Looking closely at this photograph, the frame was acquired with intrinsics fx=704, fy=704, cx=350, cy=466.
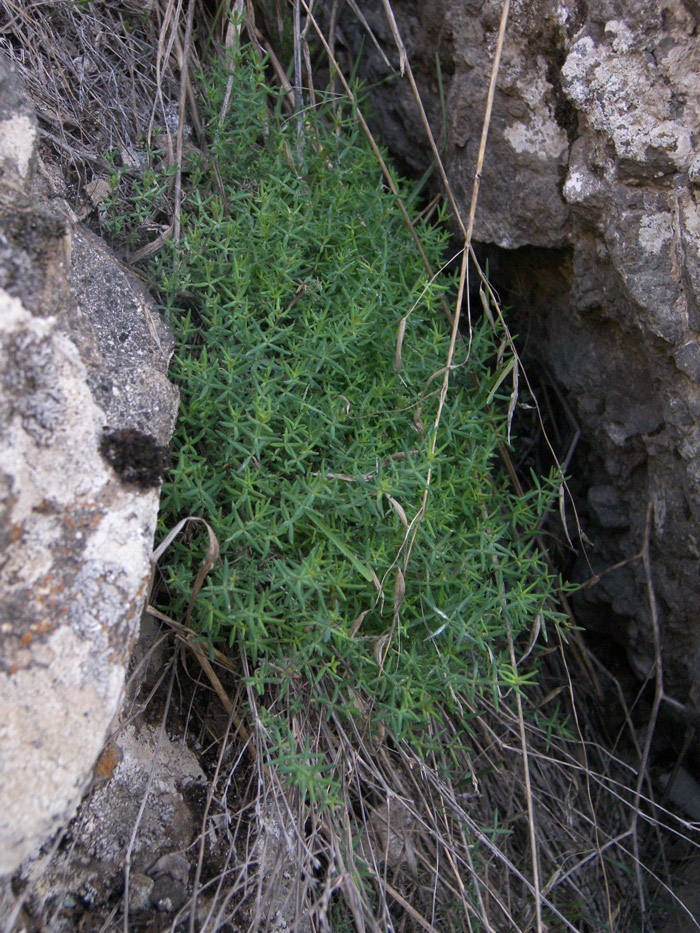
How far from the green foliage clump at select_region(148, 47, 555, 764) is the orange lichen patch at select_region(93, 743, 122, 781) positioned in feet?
1.16

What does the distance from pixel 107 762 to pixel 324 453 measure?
3.11 ft

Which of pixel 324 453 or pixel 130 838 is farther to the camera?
pixel 324 453

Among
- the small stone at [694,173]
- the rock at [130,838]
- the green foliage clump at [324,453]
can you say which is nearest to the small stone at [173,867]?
the rock at [130,838]

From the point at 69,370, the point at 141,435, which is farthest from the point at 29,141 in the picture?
the point at 141,435

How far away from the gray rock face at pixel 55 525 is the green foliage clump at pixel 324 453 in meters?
0.22

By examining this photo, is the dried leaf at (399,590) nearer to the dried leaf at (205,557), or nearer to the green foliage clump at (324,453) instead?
the green foliage clump at (324,453)

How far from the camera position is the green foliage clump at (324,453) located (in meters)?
1.79

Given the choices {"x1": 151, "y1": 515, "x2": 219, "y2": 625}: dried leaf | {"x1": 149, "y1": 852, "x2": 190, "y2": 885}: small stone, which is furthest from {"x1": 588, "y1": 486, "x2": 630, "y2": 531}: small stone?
{"x1": 149, "y1": 852, "x2": 190, "y2": 885}: small stone

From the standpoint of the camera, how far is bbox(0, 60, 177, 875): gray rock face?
134cm

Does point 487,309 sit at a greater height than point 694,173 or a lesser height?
lesser

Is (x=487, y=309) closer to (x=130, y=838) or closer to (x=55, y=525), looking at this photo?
(x=55, y=525)

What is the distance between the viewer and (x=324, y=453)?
196 centimetres

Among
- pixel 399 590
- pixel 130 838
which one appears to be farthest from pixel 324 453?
pixel 130 838

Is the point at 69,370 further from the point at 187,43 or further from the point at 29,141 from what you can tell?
the point at 187,43
